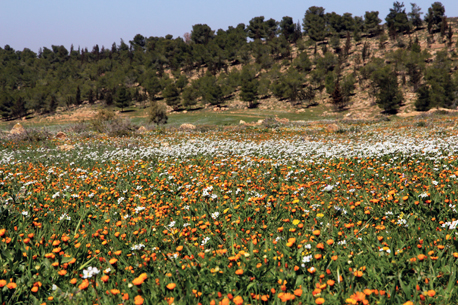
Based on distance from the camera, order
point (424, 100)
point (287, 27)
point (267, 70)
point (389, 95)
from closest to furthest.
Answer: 1. point (424, 100)
2. point (389, 95)
3. point (267, 70)
4. point (287, 27)

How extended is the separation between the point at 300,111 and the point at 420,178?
7027 centimetres

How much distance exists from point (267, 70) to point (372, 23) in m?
56.1

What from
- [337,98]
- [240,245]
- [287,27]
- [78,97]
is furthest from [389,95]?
[78,97]

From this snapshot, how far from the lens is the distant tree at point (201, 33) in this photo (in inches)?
6280

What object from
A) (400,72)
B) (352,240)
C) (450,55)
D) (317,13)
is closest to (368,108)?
(400,72)

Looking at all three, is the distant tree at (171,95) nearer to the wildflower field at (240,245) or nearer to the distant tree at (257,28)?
the distant tree at (257,28)

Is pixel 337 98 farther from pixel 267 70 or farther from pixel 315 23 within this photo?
pixel 315 23

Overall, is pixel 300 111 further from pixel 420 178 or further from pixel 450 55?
pixel 420 178

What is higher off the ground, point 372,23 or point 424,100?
point 372,23

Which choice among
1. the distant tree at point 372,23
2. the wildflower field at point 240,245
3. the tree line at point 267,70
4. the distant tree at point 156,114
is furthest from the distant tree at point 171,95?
the distant tree at point 372,23

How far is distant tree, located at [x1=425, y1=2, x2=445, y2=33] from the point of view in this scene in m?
111

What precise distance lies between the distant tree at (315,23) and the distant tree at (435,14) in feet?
135

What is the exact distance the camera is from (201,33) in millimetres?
160750

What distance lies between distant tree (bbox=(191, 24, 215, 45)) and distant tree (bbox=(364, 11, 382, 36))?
81.6 m
